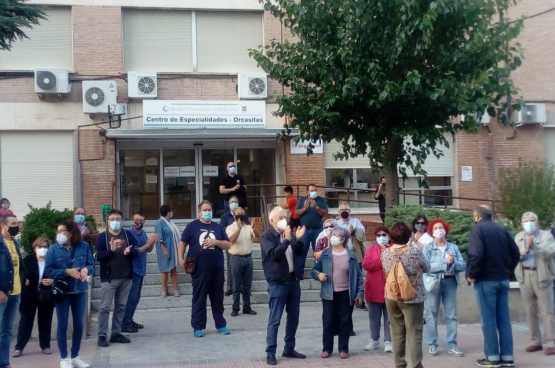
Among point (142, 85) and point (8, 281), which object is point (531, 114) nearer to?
point (142, 85)

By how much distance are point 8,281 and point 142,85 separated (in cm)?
990

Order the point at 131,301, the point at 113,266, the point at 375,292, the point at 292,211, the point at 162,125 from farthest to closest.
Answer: the point at 162,125 < the point at 292,211 < the point at 131,301 < the point at 113,266 < the point at 375,292

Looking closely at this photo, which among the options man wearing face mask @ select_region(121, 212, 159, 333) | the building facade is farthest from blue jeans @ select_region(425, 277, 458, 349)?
the building facade

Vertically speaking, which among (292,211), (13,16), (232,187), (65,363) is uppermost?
(13,16)

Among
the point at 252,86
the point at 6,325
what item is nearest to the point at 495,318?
the point at 6,325

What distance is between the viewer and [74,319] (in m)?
8.26

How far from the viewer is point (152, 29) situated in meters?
17.2

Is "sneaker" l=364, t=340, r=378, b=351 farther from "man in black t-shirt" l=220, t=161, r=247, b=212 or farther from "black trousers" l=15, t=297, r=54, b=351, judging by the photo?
"man in black t-shirt" l=220, t=161, r=247, b=212

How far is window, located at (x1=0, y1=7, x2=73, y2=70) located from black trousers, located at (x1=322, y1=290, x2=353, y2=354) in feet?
36.4

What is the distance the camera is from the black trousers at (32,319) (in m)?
8.98

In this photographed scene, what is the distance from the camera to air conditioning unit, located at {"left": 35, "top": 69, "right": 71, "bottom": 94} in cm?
1625

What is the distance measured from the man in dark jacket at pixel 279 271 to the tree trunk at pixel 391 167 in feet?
13.4

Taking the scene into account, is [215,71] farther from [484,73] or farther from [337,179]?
[484,73]

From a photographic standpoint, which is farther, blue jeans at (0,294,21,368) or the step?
the step
